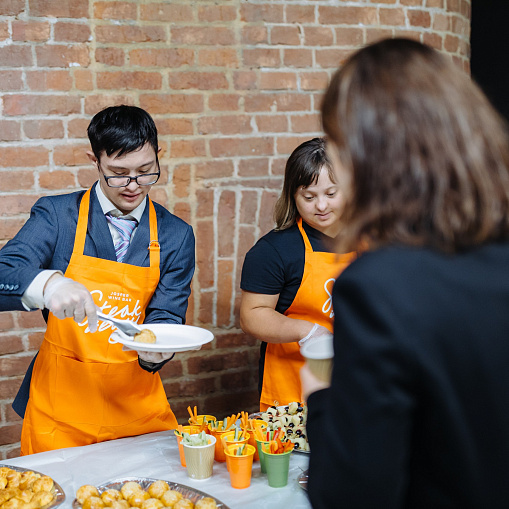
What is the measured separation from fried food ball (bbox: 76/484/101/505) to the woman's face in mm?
1194

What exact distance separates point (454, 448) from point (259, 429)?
0.88m

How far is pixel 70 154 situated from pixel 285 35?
3.63ft

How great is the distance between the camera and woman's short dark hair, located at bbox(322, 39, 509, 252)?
77 cm

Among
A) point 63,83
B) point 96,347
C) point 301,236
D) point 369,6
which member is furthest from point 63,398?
point 369,6

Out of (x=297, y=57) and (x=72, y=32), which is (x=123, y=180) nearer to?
(x=72, y=32)

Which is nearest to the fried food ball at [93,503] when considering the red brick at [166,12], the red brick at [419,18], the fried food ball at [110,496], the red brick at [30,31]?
the fried food ball at [110,496]

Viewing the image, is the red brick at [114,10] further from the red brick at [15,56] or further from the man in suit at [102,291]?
the man in suit at [102,291]

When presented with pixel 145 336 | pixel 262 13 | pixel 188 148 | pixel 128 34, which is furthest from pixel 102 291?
pixel 262 13

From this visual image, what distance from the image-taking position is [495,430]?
0.76 m

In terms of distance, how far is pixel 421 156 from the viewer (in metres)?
0.78

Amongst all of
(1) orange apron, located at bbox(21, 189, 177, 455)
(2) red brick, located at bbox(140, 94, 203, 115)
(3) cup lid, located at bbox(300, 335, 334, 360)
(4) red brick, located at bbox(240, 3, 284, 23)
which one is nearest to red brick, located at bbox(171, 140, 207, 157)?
(2) red brick, located at bbox(140, 94, 203, 115)

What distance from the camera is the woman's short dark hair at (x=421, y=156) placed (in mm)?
775

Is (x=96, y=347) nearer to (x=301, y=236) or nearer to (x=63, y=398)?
(x=63, y=398)

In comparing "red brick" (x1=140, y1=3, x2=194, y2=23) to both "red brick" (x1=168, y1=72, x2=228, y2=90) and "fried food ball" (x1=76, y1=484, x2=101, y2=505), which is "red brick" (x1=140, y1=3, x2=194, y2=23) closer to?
"red brick" (x1=168, y1=72, x2=228, y2=90)
